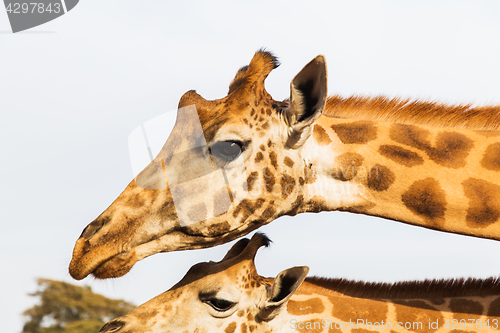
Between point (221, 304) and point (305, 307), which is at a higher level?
point (221, 304)

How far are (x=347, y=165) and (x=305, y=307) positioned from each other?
5.67ft

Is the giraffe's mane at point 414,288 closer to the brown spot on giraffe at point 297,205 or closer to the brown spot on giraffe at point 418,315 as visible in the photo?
the brown spot on giraffe at point 418,315

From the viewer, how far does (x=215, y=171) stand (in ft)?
11.3

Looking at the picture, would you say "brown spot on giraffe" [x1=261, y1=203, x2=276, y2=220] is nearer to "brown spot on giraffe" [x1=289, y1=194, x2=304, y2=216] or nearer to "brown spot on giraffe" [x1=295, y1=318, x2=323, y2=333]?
"brown spot on giraffe" [x1=289, y1=194, x2=304, y2=216]

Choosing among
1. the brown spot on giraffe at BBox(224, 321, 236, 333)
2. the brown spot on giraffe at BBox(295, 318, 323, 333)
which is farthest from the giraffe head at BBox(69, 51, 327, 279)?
the brown spot on giraffe at BBox(295, 318, 323, 333)

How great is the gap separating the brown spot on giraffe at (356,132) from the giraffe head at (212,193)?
40 cm

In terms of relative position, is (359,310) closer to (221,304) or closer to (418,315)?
(418,315)

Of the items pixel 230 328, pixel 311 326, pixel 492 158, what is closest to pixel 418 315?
pixel 311 326

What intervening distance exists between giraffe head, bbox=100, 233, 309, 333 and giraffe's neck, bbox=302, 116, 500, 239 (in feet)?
4.02

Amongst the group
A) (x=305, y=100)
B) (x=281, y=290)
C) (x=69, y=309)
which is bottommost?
(x=69, y=309)

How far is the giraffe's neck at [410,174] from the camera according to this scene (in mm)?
3322

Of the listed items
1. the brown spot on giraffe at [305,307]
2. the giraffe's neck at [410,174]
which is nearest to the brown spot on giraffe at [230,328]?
the brown spot on giraffe at [305,307]

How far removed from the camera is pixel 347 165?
3.53 meters

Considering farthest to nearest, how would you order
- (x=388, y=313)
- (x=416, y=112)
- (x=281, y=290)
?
(x=388, y=313) < (x=281, y=290) < (x=416, y=112)
